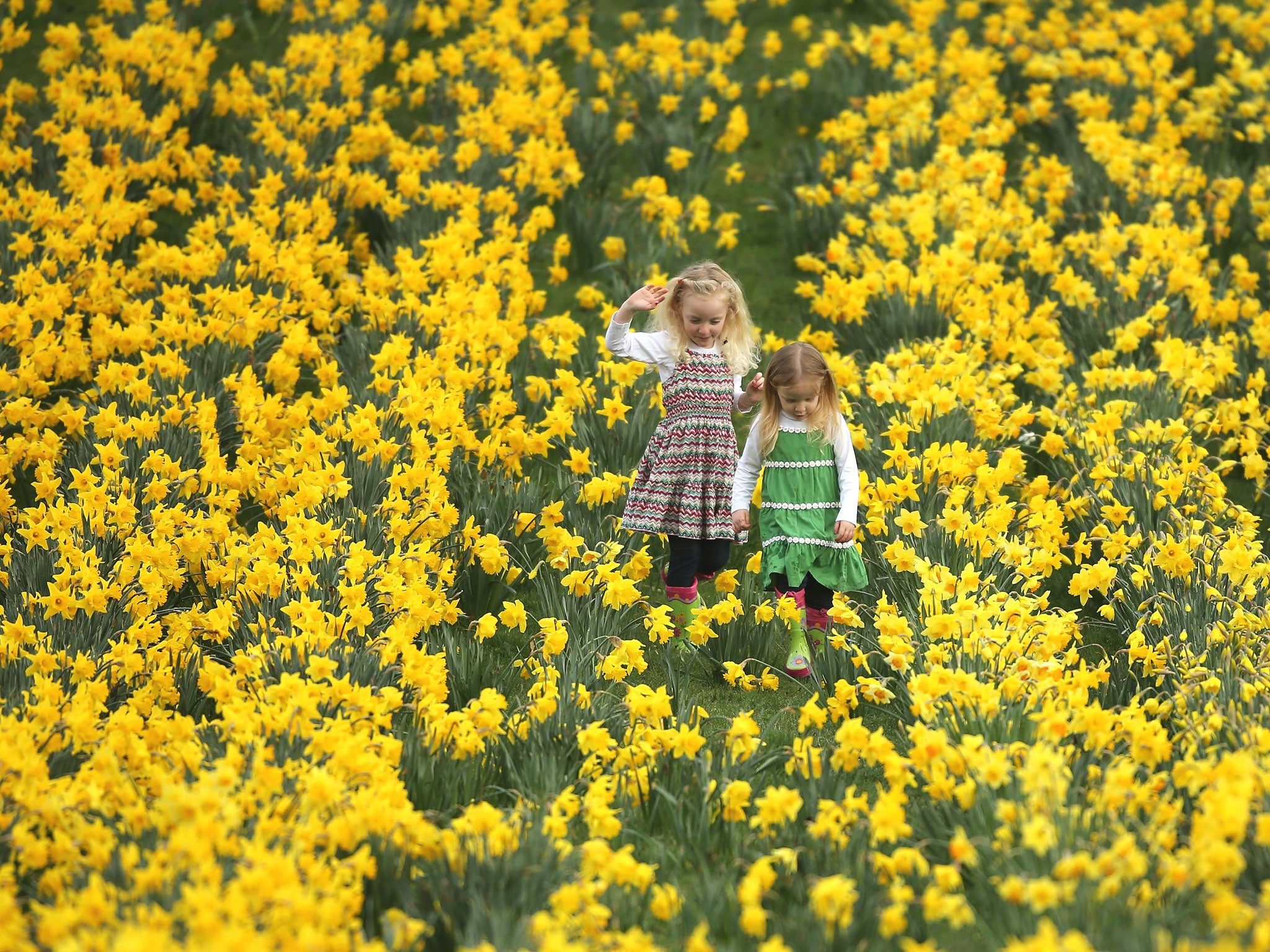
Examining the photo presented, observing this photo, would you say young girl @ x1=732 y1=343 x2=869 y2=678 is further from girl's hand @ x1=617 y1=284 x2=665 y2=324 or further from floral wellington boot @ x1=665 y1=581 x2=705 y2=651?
girl's hand @ x1=617 y1=284 x2=665 y2=324

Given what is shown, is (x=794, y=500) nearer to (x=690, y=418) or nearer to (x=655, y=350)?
(x=690, y=418)

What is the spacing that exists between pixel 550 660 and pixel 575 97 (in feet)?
19.3

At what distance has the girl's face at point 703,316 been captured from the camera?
14.0ft

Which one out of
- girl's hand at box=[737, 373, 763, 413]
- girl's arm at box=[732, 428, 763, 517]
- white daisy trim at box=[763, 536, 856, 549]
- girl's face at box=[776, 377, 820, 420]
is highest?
girl's face at box=[776, 377, 820, 420]

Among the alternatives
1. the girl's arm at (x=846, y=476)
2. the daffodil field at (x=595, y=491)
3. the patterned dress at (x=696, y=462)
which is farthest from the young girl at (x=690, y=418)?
the girl's arm at (x=846, y=476)

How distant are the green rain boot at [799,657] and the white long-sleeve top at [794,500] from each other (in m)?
0.43

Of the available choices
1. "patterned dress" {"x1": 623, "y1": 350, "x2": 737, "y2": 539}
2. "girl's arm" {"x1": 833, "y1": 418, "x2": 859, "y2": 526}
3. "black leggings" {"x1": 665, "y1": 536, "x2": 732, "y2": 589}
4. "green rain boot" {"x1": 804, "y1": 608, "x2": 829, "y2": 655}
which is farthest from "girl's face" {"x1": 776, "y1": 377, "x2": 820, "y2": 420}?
"green rain boot" {"x1": 804, "y1": 608, "x2": 829, "y2": 655}

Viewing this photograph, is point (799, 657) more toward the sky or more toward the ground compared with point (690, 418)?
more toward the ground

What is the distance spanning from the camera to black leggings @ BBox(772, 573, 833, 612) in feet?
14.3

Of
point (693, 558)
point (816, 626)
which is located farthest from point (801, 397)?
point (816, 626)

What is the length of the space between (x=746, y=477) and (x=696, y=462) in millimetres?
194

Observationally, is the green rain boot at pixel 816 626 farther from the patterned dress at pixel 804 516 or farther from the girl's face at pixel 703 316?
the girl's face at pixel 703 316

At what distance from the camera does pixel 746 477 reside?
4316mm

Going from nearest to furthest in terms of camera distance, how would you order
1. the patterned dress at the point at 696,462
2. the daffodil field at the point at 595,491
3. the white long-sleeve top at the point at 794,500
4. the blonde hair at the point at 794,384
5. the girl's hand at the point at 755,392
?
the daffodil field at the point at 595,491, the blonde hair at the point at 794,384, the white long-sleeve top at the point at 794,500, the patterned dress at the point at 696,462, the girl's hand at the point at 755,392
